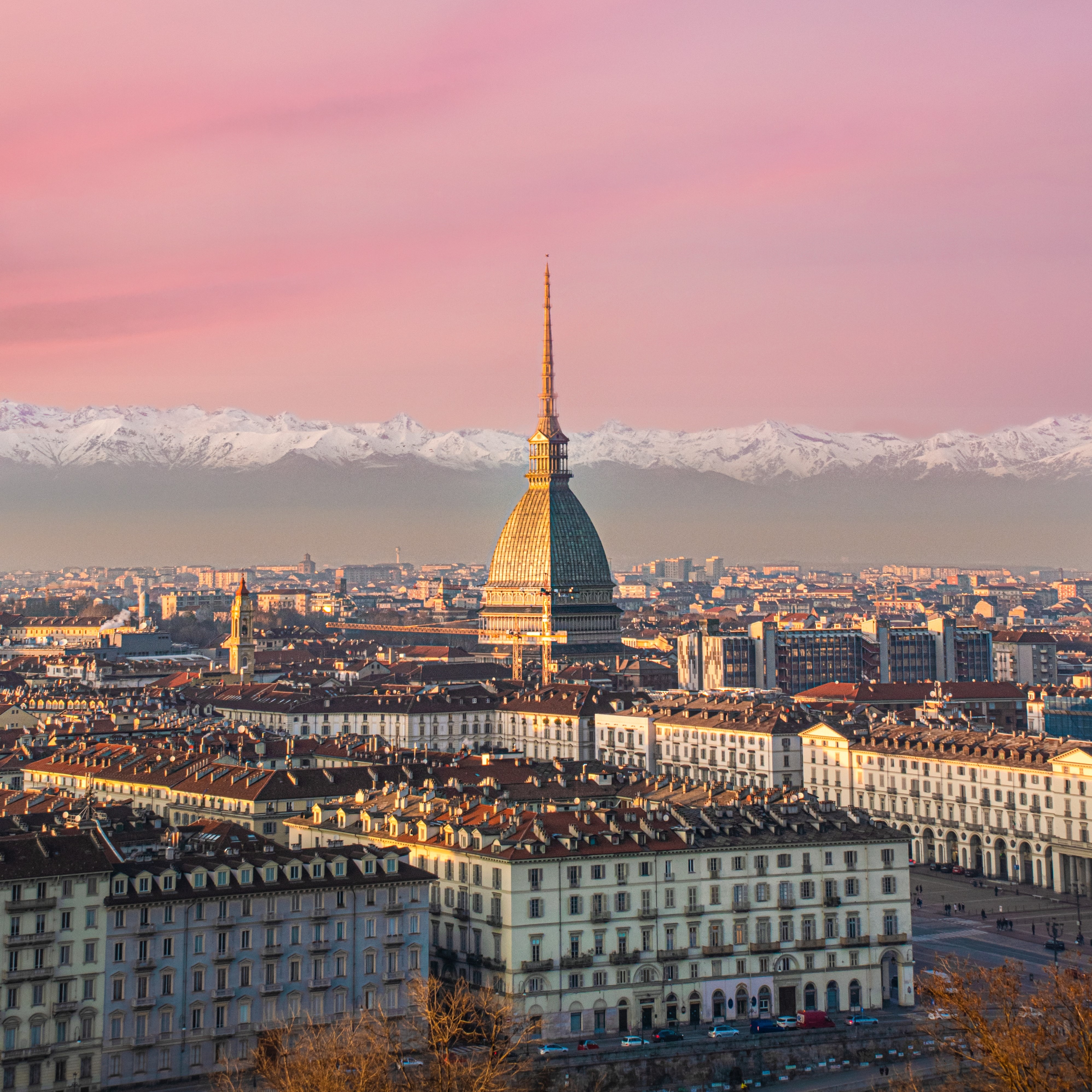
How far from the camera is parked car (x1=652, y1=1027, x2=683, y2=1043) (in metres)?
59.6

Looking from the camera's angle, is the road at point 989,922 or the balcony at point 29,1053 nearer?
the balcony at point 29,1053

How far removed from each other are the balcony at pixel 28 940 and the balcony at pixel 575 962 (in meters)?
14.4

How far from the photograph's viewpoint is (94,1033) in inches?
2173

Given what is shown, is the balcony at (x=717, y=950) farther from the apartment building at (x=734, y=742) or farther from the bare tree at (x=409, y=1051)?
the apartment building at (x=734, y=742)

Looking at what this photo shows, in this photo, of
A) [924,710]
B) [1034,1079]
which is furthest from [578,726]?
[1034,1079]

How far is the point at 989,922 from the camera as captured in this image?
78625 millimetres

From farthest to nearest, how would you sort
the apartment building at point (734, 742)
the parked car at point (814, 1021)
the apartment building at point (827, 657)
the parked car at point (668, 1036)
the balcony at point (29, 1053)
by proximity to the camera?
the apartment building at point (827, 657) < the apartment building at point (734, 742) < the parked car at point (814, 1021) < the parked car at point (668, 1036) < the balcony at point (29, 1053)

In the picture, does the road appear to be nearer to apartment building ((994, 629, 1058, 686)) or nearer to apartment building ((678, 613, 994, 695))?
apartment building ((678, 613, 994, 695))

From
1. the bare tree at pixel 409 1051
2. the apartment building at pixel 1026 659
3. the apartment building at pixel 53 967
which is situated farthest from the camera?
the apartment building at pixel 1026 659

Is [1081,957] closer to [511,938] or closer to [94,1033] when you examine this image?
[511,938]

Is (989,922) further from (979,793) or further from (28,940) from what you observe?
(28,940)

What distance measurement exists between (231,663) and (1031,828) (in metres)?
83.3

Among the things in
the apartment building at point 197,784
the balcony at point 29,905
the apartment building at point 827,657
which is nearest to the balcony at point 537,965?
the balcony at point 29,905

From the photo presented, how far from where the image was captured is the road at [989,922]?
7112 cm
